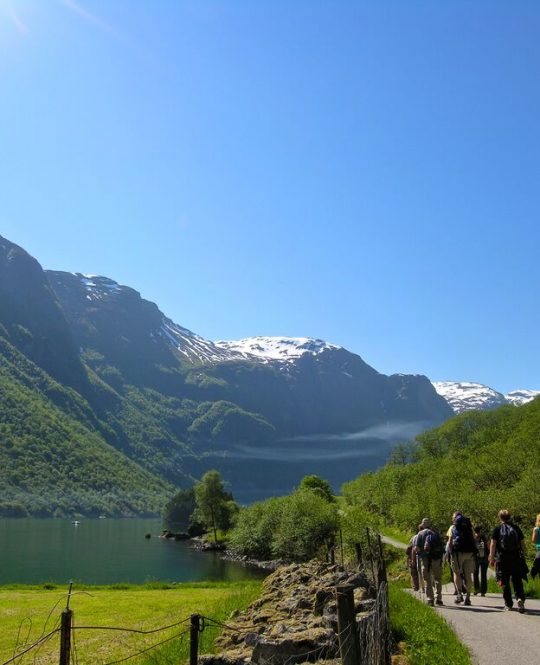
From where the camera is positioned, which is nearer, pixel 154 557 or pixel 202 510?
pixel 154 557

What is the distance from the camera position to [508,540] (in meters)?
18.2

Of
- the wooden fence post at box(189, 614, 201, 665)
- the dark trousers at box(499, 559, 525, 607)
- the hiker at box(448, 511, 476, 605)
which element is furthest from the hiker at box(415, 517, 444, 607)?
the wooden fence post at box(189, 614, 201, 665)

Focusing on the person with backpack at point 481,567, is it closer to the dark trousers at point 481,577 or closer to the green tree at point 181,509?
the dark trousers at point 481,577

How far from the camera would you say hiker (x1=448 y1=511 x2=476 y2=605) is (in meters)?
20.7

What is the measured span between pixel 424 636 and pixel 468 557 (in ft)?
23.5

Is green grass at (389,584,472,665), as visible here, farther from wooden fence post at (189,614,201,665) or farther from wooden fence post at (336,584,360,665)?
wooden fence post at (189,614,201,665)

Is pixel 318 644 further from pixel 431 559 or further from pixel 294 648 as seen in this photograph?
pixel 431 559

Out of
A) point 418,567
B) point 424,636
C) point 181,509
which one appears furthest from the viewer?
point 181,509

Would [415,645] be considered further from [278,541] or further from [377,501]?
[377,501]

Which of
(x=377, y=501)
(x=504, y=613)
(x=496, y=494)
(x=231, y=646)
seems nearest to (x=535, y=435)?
(x=377, y=501)

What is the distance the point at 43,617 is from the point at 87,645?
36.0 feet

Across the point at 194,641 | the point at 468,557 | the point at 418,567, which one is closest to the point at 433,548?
the point at 468,557

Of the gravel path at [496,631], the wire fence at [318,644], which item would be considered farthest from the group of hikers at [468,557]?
the wire fence at [318,644]

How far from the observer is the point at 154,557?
10006 cm
